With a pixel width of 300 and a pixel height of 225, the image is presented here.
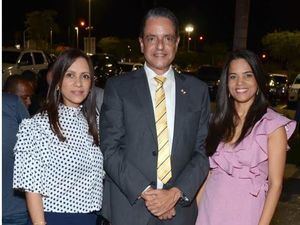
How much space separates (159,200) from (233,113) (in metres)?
0.89

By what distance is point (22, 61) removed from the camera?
21062 millimetres

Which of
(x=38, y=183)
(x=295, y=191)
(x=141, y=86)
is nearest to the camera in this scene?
(x=38, y=183)

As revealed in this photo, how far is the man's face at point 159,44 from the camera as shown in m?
3.72

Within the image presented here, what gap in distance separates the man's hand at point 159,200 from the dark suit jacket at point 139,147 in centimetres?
6

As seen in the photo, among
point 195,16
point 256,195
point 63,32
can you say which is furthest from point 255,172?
point 63,32

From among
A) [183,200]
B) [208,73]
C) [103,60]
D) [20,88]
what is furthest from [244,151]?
[208,73]

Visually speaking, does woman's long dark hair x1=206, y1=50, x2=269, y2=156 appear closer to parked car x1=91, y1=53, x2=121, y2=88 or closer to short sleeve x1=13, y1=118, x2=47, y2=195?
short sleeve x1=13, y1=118, x2=47, y2=195

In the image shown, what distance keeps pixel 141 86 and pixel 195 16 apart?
59.6 meters

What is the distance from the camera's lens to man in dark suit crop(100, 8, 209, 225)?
3545mm

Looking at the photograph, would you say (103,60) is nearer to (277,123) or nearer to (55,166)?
(277,123)

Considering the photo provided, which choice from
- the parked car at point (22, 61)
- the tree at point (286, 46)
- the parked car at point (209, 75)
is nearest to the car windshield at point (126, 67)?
the parked car at point (209, 75)

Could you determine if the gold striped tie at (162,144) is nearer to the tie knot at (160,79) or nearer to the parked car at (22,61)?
the tie knot at (160,79)

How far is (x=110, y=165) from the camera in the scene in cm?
350

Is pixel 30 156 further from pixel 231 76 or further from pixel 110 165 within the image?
pixel 231 76
